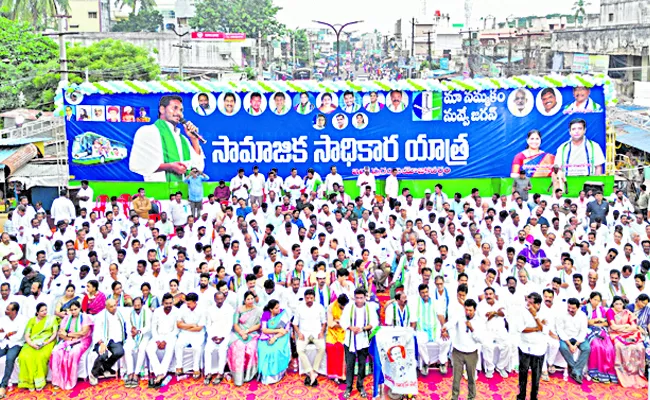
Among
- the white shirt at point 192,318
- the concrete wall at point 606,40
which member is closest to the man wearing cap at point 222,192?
the white shirt at point 192,318

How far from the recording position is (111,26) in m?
57.9

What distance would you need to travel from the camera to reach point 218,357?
7344mm

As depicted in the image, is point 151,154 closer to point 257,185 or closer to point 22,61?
point 257,185

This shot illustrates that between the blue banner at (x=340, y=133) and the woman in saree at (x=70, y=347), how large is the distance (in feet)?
21.8

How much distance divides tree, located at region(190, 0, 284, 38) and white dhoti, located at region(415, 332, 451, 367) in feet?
158

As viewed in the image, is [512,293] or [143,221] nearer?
[512,293]

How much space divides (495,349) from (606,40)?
30751 mm

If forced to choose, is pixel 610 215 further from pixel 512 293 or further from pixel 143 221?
pixel 143 221

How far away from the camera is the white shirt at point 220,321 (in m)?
7.44

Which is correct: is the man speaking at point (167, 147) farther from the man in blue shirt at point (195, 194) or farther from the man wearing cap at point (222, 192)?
the man wearing cap at point (222, 192)

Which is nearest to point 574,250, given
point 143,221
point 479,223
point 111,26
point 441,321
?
point 479,223

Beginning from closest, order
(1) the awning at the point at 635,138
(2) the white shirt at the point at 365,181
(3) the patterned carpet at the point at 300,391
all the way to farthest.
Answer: (3) the patterned carpet at the point at 300,391 < (2) the white shirt at the point at 365,181 < (1) the awning at the point at 635,138

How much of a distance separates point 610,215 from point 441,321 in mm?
5461

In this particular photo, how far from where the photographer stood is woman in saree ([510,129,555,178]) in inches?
542
